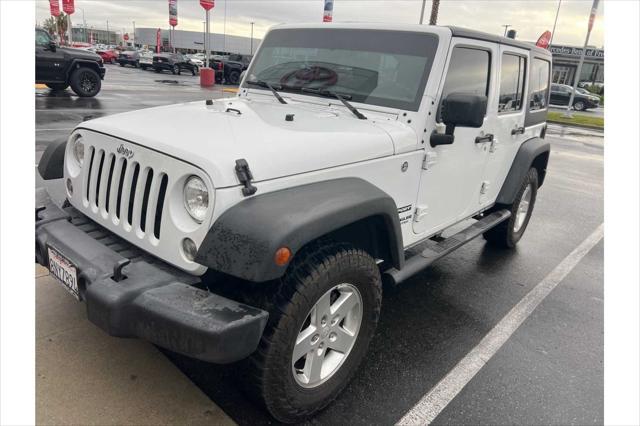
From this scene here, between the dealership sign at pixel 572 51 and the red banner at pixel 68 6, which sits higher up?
the dealership sign at pixel 572 51

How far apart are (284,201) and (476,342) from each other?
2059mm

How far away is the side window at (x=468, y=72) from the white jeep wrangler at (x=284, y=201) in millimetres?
20

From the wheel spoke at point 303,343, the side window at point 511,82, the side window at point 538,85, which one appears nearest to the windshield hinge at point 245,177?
the wheel spoke at point 303,343

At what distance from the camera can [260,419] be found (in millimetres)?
2447

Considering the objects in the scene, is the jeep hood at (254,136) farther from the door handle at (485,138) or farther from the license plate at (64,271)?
the door handle at (485,138)

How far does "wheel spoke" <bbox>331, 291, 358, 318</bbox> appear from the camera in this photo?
2461 mm

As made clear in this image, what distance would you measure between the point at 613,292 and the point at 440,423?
1559 mm

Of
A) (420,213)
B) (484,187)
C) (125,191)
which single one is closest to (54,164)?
(125,191)

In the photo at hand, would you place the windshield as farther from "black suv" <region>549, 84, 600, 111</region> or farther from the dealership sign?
the dealership sign

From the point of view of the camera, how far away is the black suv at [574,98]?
3150 centimetres

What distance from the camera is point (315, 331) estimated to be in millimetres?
2377

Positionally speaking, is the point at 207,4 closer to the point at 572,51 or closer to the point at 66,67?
the point at 66,67

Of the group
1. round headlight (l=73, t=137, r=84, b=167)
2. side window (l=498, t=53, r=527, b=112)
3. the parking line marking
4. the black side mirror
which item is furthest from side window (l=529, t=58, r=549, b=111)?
round headlight (l=73, t=137, r=84, b=167)

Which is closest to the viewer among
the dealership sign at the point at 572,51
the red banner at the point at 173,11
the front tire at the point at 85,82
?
the front tire at the point at 85,82
